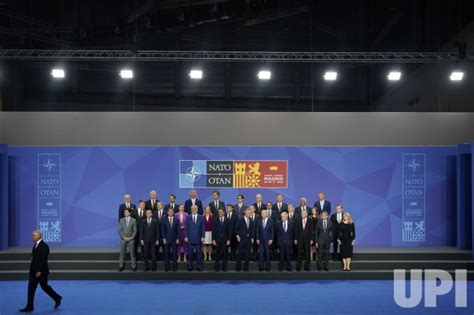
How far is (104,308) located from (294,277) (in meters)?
4.35

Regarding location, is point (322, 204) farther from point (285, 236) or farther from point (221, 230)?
point (221, 230)

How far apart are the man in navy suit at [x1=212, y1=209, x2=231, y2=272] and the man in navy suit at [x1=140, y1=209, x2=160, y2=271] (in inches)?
50.7

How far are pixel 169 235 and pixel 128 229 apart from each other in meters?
0.93

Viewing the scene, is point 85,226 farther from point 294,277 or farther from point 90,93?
point 294,277

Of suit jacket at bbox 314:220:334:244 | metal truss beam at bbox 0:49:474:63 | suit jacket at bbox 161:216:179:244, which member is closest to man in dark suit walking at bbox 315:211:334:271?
suit jacket at bbox 314:220:334:244

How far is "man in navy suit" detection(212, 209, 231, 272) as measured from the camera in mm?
11523

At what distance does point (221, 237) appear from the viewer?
1154cm

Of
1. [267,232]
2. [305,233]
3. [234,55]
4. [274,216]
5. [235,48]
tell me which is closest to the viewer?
[267,232]

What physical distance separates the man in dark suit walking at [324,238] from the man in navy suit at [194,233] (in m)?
2.58

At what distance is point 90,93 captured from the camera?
47.3 feet

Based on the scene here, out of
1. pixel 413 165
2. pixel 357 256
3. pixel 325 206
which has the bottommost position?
pixel 357 256

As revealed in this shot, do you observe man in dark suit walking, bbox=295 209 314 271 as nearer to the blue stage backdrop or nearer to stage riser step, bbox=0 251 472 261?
stage riser step, bbox=0 251 472 261

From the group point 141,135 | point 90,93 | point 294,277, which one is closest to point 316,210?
point 294,277

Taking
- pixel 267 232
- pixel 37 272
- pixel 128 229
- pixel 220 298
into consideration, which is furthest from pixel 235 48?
pixel 37 272
